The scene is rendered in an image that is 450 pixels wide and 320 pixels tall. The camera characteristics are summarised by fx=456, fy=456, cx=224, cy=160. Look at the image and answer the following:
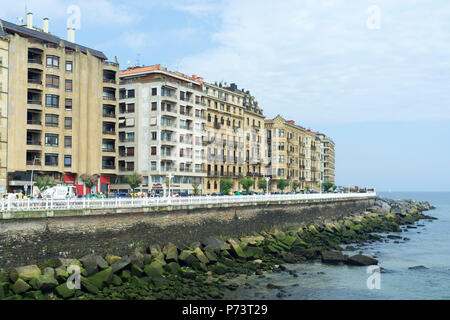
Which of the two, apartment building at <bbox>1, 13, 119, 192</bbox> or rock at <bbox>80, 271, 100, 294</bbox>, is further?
apartment building at <bbox>1, 13, 119, 192</bbox>

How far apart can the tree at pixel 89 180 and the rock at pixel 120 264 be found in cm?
3367

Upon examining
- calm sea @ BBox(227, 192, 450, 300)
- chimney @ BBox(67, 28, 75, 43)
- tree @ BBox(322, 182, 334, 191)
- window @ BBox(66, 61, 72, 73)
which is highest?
chimney @ BBox(67, 28, 75, 43)

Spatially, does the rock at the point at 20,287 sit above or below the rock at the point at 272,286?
above

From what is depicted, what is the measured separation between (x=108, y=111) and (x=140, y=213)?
38467mm

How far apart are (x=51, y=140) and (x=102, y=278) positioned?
39.4 metres

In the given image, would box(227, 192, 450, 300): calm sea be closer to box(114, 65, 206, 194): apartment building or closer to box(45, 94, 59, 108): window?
box(114, 65, 206, 194): apartment building

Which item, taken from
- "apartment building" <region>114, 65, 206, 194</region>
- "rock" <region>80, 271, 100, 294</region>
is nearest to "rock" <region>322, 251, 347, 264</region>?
"rock" <region>80, 271, 100, 294</region>

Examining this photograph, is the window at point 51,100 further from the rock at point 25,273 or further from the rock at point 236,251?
the rock at point 25,273

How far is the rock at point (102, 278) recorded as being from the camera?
28.3 meters

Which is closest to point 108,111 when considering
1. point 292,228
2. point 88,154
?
point 88,154

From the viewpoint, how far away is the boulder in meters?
28.3

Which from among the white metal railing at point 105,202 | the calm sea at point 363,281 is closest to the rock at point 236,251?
the calm sea at point 363,281

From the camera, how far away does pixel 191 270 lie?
34.9 m

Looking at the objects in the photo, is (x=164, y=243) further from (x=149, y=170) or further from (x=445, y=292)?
(x=149, y=170)
